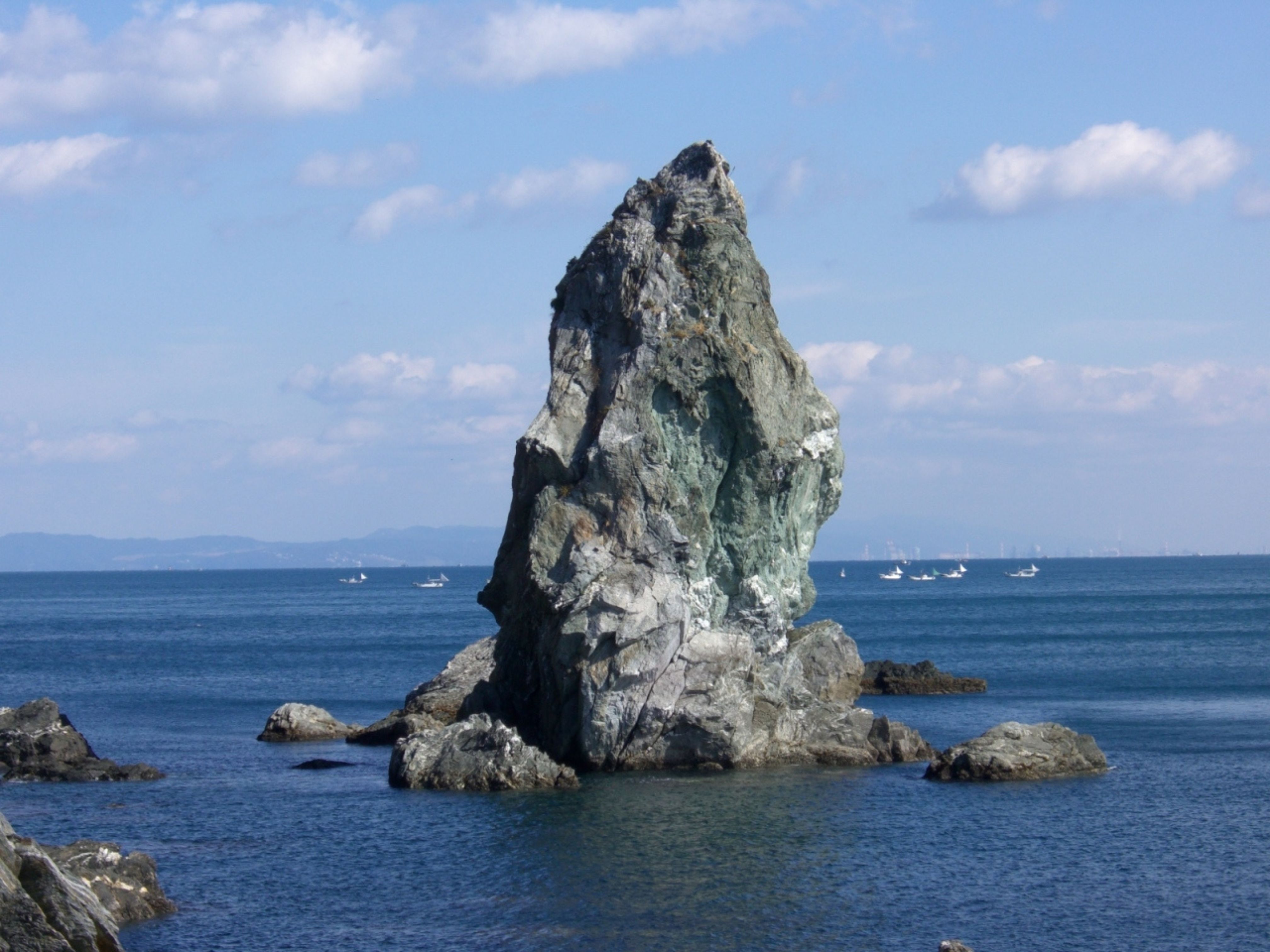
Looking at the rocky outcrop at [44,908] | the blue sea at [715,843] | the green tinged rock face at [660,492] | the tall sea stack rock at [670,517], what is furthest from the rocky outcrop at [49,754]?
the rocky outcrop at [44,908]

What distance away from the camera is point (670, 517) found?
43.0m

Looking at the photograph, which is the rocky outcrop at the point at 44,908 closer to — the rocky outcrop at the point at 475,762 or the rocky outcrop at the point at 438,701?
the rocky outcrop at the point at 475,762

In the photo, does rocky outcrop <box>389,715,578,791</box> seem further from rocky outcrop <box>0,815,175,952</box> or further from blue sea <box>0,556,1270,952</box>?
rocky outcrop <box>0,815,175,952</box>

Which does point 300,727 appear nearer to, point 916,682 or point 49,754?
point 49,754

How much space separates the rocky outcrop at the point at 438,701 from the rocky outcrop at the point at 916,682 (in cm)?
1859

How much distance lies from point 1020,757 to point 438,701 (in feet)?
68.9

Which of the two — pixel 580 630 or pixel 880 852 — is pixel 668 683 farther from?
pixel 880 852

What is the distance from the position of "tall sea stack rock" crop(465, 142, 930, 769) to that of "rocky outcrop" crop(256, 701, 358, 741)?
30.5 ft

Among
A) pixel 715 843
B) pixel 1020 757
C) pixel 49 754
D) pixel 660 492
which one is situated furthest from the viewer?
pixel 49 754

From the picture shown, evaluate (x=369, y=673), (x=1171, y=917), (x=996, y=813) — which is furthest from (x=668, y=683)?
(x=369, y=673)

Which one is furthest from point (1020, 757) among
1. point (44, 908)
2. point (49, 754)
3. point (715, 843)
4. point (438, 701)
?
point (49, 754)

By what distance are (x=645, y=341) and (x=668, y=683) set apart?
9912 millimetres

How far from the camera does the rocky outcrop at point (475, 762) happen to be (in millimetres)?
40250

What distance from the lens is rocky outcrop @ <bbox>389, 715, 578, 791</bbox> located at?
40250 millimetres
